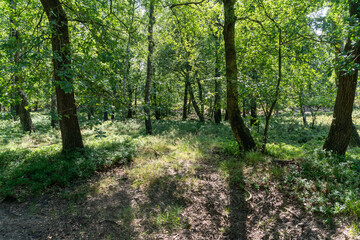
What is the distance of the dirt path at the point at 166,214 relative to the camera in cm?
392

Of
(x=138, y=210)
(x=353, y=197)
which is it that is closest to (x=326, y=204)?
(x=353, y=197)

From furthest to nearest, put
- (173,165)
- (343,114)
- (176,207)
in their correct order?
(173,165), (343,114), (176,207)

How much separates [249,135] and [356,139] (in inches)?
263

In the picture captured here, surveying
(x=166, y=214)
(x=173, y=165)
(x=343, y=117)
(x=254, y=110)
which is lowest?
(x=166, y=214)

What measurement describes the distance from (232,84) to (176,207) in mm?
4279

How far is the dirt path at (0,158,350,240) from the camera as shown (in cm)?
392

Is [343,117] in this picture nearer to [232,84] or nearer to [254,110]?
[254,110]

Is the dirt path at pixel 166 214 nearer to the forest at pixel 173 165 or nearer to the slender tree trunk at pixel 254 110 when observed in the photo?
the forest at pixel 173 165

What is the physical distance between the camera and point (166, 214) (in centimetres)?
448

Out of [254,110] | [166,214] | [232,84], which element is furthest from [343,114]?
[166,214]

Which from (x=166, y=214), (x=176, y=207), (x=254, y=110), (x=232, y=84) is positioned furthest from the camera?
(x=254, y=110)

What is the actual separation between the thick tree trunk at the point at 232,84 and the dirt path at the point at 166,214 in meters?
1.67

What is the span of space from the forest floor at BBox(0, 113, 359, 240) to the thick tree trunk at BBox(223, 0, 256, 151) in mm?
772

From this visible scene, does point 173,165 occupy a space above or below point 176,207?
above
